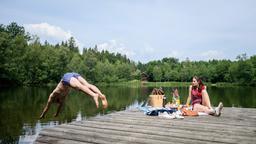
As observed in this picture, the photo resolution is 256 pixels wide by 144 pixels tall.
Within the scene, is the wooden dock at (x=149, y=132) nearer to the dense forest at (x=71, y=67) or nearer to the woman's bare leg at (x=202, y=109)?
the woman's bare leg at (x=202, y=109)

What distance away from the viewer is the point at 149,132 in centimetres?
650

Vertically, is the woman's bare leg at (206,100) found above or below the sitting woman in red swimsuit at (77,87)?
below

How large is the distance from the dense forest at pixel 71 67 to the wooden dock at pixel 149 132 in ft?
181

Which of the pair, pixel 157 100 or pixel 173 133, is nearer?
pixel 173 133

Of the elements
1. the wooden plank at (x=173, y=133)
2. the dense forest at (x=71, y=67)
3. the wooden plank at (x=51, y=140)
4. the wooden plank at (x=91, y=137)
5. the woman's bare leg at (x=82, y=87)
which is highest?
the dense forest at (x=71, y=67)

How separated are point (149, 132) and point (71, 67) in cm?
8546

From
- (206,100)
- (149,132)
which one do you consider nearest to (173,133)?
(149,132)

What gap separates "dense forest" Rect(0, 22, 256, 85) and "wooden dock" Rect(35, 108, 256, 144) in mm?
55033

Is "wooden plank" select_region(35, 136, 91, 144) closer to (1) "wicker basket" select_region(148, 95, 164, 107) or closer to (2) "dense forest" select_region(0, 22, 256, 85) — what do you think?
(1) "wicker basket" select_region(148, 95, 164, 107)

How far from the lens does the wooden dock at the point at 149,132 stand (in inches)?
231

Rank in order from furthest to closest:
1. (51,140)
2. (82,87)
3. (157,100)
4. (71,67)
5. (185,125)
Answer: (71,67) < (157,100) < (185,125) < (51,140) < (82,87)

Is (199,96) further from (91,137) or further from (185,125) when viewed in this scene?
(91,137)

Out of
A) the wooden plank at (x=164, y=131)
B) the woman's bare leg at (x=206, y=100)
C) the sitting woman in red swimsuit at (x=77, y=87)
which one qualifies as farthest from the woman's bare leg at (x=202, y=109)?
the sitting woman in red swimsuit at (x=77, y=87)

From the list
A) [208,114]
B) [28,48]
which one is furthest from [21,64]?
[208,114]
